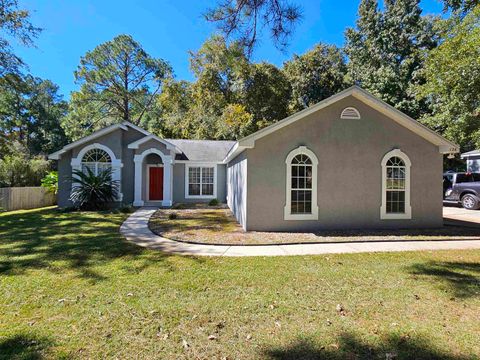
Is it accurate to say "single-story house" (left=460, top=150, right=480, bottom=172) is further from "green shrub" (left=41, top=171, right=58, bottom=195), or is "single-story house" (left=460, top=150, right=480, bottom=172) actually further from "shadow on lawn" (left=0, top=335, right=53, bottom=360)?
"green shrub" (left=41, top=171, right=58, bottom=195)

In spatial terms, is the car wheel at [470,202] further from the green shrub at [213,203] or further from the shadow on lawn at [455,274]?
the green shrub at [213,203]

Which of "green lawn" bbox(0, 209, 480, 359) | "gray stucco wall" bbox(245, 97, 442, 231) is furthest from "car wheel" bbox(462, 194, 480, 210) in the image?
"green lawn" bbox(0, 209, 480, 359)

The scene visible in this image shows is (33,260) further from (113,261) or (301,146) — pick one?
(301,146)

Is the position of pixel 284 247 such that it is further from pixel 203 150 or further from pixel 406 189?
pixel 203 150

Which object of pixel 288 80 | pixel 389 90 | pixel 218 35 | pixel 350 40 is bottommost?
pixel 218 35

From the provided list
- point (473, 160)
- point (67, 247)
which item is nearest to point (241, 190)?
point (67, 247)

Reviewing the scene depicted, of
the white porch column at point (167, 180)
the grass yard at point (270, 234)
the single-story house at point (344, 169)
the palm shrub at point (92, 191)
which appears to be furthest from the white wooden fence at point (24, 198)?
the single-story house at point (344, 169)

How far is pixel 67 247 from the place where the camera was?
25.3ft

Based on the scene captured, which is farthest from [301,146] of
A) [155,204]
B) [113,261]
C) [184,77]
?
[184,77]

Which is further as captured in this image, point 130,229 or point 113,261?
point 130,229

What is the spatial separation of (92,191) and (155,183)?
3.74m

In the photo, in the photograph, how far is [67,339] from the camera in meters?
3.42

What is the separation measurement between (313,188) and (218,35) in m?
5.88

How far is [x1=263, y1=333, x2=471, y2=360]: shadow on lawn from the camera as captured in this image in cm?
313
